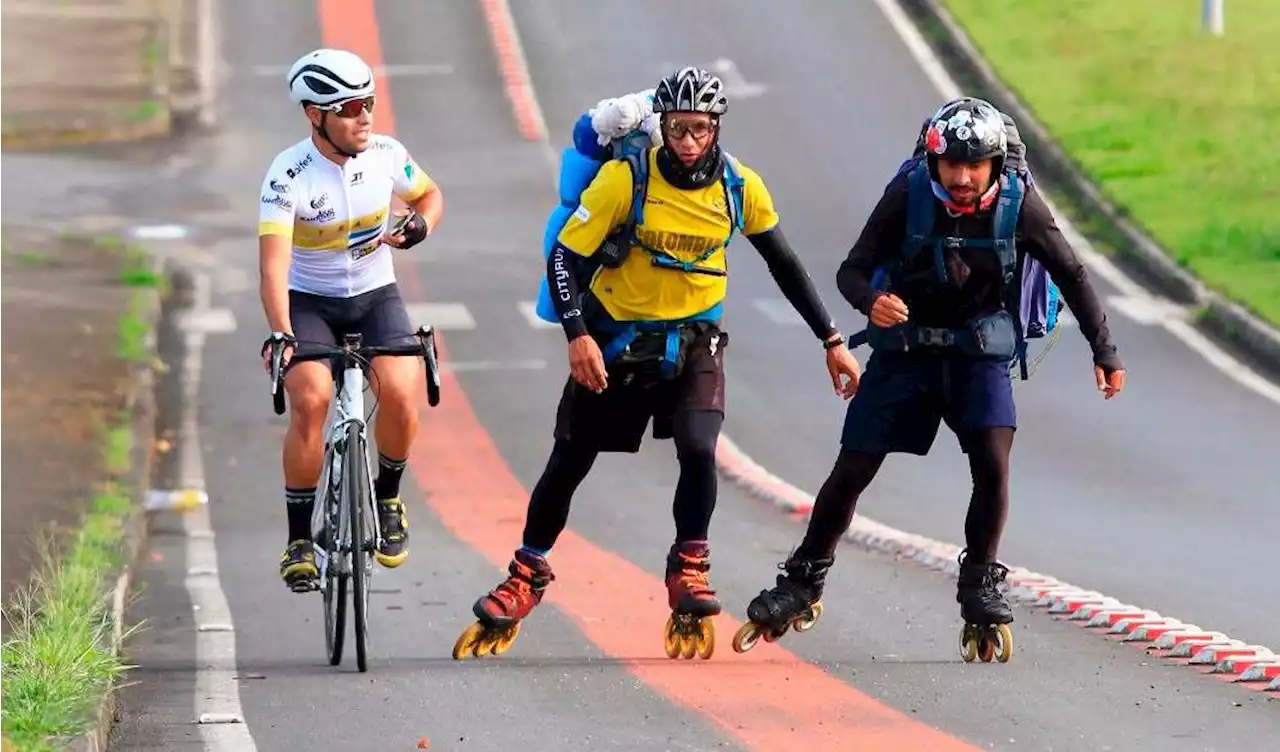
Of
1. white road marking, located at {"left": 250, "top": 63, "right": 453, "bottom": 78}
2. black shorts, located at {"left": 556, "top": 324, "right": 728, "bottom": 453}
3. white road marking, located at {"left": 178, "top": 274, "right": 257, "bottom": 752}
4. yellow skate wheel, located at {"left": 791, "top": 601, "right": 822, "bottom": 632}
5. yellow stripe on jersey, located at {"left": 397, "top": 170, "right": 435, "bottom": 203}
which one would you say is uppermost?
white road marking, located at {"left": 250, "top": 63, "right": 453, "bottom": 78}

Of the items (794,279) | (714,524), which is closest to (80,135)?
(714,524)

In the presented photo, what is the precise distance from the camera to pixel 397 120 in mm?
31359

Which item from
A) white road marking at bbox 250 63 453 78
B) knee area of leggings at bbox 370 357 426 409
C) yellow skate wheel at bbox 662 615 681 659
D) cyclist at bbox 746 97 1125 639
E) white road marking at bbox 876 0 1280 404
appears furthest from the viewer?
white road marking at bbox 250 63 453 78

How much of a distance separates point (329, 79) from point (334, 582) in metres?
1.90

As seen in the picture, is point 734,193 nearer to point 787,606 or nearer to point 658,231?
point 658,231

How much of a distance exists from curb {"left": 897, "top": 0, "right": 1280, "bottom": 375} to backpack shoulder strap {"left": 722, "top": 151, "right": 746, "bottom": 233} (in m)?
11.4

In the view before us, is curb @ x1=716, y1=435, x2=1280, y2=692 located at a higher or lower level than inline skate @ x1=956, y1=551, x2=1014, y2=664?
lower

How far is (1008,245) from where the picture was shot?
921 centimetres

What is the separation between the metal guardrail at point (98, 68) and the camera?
102 feet

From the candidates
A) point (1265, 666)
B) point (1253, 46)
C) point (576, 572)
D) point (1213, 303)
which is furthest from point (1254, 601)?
point (1253, 46)

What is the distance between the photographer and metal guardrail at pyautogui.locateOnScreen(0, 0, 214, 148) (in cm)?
3103

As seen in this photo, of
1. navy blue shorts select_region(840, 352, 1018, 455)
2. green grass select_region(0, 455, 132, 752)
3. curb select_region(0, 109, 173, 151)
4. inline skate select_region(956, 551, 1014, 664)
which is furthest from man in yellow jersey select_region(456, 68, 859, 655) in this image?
curb select_region(0, 109, 173, 151)

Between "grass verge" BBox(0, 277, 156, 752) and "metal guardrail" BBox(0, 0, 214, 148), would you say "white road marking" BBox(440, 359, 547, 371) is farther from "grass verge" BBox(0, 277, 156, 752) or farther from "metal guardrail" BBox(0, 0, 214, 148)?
"metal guardrail" BBox(0, 0, 214, 148)

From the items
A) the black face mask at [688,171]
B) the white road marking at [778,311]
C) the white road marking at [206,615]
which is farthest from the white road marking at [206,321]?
the black face mask at [688,171]
